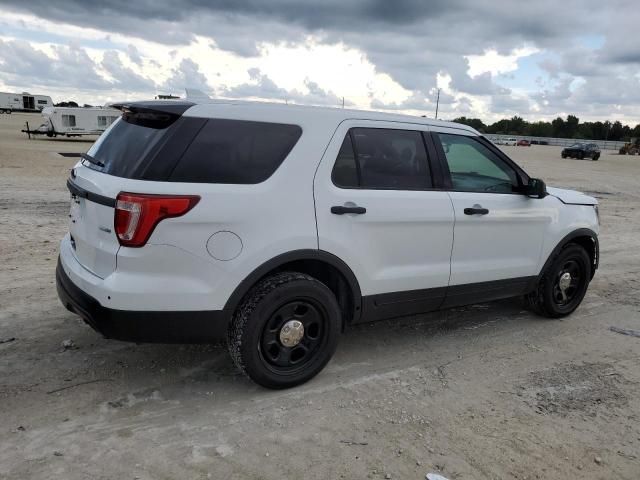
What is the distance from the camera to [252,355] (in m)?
3.42

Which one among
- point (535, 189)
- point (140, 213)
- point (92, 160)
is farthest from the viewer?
point (535, 189)

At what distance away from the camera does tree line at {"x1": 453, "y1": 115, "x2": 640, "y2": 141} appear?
119062mm

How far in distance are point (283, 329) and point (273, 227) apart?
0.69 m

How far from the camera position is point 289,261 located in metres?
3.46

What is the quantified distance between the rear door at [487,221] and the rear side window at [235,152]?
1.39 meters

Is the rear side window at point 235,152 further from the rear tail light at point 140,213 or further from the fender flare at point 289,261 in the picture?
the fender flare at point 289,261

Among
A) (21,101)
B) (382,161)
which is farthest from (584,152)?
(21,101)

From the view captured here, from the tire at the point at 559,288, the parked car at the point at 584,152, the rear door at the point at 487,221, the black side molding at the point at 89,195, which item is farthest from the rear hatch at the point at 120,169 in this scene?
the parked car at the point at 584,152

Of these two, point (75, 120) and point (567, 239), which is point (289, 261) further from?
point (75, 120)

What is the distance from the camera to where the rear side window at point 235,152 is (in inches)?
126

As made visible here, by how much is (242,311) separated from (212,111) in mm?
1261

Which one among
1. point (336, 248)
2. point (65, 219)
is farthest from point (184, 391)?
point (65, 219)

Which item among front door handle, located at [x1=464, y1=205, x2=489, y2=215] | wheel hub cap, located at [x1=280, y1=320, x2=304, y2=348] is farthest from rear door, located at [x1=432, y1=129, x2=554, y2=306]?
wheel hub cap, located at [x1=280, y1=320, x2=304, y2=348]

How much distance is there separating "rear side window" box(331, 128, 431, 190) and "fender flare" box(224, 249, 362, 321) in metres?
0.51
